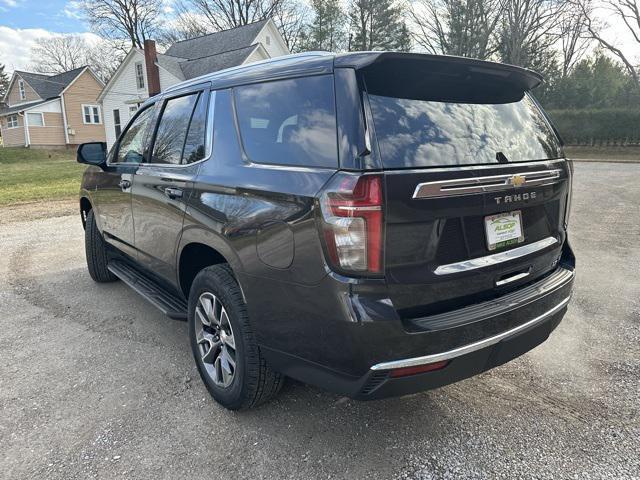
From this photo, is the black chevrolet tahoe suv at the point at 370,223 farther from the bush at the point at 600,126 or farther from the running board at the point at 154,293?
the bush at the point at 600,126

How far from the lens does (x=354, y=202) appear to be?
1849 millimetres

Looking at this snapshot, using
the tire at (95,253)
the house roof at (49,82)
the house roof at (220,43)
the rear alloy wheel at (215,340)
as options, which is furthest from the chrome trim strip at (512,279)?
the house roof at (49,82)

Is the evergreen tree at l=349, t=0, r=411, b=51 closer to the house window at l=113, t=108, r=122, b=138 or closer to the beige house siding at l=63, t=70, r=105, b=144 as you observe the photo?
the house window at l=113, t=108, r=122, b=138

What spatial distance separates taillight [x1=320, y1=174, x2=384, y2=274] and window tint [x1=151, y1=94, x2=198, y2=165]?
1.61 metres

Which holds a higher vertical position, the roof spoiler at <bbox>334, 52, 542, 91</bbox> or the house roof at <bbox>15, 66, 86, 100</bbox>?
the house roof at <bbox>15, 66, 86, 100</bbox>

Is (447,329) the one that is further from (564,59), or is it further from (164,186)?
(564,59)

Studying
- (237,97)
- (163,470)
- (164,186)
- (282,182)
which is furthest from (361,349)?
(164,186)

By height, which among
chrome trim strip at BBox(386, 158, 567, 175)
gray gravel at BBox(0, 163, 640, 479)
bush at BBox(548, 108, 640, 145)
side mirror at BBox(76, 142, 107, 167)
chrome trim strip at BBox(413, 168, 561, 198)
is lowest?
gray gravel at BBox(0, 163, 640, 479)

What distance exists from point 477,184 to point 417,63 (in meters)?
0.62

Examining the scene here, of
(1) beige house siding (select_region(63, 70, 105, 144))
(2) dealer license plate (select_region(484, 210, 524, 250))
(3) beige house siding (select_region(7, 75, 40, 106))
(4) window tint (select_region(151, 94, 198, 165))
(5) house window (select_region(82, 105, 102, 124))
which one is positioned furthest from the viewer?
(3) beige house siding (select_region(7, 75, 40, 106))

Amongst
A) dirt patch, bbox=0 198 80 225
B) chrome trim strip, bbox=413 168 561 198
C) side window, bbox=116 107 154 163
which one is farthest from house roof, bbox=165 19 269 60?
chrome trim strip, bbox=413 168 561 198

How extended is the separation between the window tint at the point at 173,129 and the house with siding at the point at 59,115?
35521 mm

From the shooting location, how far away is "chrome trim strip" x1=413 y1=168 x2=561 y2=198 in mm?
1927

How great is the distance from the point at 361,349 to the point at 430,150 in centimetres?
93
